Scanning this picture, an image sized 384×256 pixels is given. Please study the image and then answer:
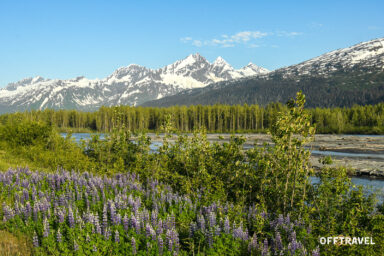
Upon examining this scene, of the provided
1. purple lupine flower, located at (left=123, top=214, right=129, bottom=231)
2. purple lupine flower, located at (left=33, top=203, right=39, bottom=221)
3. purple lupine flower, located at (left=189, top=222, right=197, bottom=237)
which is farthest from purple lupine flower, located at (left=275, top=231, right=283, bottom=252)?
purple lupine flower, located at (left=33, top=203, right=39, bottom=221)

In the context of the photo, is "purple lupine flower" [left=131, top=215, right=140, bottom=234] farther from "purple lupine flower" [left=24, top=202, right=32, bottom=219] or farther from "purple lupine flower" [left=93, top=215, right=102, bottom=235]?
"purple lupine flower" [left=24, top=202, right=32, bottom=219]

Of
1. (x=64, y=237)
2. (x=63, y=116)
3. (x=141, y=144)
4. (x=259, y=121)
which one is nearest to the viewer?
(x=64, y=237)

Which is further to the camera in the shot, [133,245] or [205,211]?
[205,211]

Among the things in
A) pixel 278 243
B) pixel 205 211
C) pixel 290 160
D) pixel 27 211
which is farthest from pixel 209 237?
pixel 27 211

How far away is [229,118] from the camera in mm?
138750

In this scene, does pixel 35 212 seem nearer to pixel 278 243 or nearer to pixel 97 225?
pixel 97 225

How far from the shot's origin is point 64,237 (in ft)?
18.7

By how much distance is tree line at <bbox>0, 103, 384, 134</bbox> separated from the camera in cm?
10325


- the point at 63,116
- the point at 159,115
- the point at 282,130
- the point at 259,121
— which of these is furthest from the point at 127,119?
the point at 282,130

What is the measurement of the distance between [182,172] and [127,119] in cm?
13782

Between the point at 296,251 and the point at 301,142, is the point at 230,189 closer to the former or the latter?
the point at 301,142

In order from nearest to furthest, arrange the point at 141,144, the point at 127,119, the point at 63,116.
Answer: the point at 141,144
the point at 127,119
the point at 63,116

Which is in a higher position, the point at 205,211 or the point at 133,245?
the point at 133,245

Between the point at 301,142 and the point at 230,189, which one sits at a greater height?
the point at 301,142
